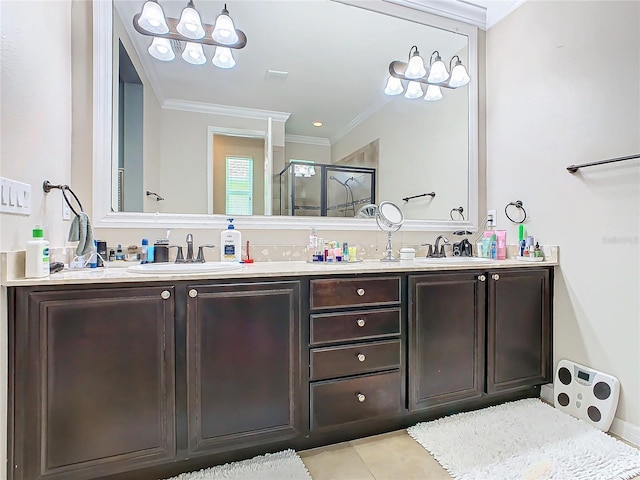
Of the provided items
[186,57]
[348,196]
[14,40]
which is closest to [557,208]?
[348,196]

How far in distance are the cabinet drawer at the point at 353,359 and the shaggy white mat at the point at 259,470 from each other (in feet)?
1.17

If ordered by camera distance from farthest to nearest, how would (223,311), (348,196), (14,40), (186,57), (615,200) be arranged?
(348,196), (186,57), (615,200), (223,311), (14,40)

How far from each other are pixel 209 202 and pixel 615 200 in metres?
2.11

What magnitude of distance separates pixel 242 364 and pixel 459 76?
2.32 m

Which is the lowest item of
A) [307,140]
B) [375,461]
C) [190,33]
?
[375,461]

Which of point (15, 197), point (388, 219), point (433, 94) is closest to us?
point (15, 197)

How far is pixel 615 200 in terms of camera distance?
1675mm

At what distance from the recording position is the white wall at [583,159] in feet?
5.33

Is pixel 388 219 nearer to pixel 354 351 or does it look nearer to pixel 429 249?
pixel 429 249

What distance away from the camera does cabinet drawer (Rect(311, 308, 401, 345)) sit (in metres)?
1.47

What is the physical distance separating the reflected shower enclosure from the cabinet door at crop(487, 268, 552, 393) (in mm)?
909

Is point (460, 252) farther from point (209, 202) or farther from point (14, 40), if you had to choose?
point (14, 40)

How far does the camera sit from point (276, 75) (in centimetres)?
203

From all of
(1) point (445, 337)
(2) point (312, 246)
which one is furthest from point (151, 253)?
(1) point (445, 337)
